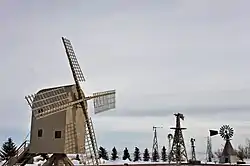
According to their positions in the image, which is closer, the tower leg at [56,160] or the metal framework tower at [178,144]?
the tower leg at [56,160]

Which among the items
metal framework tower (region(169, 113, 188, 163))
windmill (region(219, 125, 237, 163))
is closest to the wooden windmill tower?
metal framework tower (region(169, 113, 188, 163))

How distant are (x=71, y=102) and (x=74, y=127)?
2.15 metres

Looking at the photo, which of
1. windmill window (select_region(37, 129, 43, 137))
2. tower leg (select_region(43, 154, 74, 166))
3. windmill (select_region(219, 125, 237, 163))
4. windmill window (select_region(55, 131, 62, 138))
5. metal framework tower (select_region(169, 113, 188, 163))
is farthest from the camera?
windmill (select_region(219, 125, 237, 163))

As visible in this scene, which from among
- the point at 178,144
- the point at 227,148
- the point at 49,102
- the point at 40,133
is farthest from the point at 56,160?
the point at 227,148

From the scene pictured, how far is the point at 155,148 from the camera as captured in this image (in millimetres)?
100000

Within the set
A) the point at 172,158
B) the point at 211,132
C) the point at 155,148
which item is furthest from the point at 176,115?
the point at 155,148

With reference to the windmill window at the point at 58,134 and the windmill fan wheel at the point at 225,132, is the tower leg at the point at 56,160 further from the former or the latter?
the windmill fan wheel at the point at 225,132

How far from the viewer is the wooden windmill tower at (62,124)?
35219 mm

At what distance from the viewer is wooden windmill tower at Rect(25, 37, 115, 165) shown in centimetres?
3522

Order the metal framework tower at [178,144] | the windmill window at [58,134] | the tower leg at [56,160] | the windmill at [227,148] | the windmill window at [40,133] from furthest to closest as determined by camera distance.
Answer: the windmill at [227,148] → the metal framework tower at [178,144] → the tower leg at [56,160] → the windmill window at [40,133] → the windmill window at [58,134]

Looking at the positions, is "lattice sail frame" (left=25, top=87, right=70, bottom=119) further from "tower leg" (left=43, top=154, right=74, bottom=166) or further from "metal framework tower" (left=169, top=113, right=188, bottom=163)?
"metal framework tower" (left=169, top=113, right=188, bottom=163)

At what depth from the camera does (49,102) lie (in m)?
36.2

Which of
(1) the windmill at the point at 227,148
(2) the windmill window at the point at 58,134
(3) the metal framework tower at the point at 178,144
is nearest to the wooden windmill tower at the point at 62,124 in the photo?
(2) the windmill window at the point at 58,134

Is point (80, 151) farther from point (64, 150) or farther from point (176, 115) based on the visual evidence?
point (176, 115)
